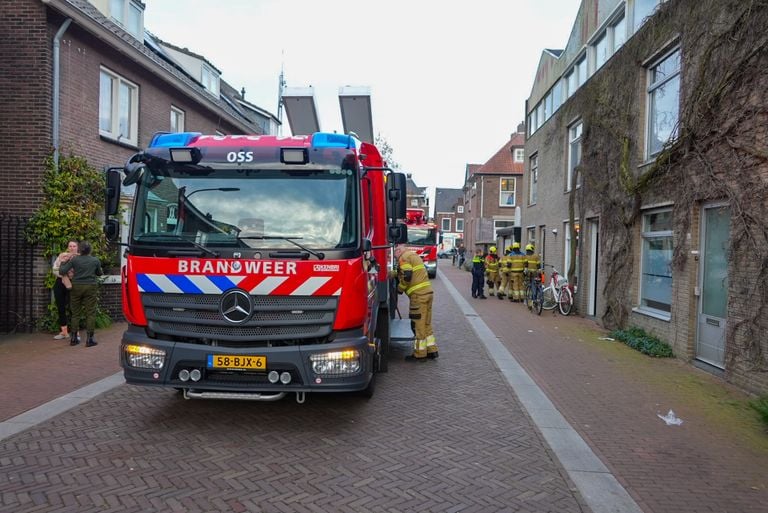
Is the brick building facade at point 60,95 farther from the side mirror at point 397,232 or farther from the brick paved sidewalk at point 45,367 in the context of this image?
the side mirror at point 397,232

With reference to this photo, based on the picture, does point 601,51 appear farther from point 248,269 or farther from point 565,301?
point 248,269

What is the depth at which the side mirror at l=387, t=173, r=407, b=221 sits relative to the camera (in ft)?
18.0

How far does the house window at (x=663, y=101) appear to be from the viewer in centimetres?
873

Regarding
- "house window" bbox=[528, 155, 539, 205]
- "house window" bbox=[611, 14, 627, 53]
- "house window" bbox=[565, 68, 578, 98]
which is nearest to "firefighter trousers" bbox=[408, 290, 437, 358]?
"house window" bbox=[611, 14, 627, 53]

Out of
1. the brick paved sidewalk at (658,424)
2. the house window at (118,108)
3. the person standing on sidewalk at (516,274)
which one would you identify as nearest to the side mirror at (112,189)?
the brick paved sidewalk at (658,424)

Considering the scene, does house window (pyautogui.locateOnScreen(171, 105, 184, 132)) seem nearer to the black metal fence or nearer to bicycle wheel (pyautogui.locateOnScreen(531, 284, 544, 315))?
the black metal fence

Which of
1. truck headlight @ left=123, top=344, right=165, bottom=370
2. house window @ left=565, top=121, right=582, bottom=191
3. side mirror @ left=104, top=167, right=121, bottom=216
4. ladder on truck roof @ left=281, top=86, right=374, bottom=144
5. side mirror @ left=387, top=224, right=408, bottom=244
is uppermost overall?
house window @ left=565, top=121, right=582, bottom=191

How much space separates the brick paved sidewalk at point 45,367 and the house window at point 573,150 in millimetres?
11220

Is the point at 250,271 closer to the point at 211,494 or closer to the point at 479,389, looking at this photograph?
the point at 211,494

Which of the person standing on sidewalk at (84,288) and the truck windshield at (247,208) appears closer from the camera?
the truck windshield at (247,208)

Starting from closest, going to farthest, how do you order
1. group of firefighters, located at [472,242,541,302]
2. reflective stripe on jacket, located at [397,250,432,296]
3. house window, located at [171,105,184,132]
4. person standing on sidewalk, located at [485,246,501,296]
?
1. reflective stripe on jacket, located at [397,250,432,296]
2. house window, located at [171,105,184,132]
3. group of firefighters, located at [472,242,541,302]
4. person standing on sidewalk, located at [485,246,501,296]

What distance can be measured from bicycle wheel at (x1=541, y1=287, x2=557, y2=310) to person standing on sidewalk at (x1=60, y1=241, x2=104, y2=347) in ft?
33.3

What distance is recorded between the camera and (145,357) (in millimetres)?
4660

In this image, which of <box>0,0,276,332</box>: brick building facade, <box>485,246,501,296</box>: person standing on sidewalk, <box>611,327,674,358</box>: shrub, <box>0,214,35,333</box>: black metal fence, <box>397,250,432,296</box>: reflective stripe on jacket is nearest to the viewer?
<box>397,250,432,296</box>: reflective stripe on jacket
